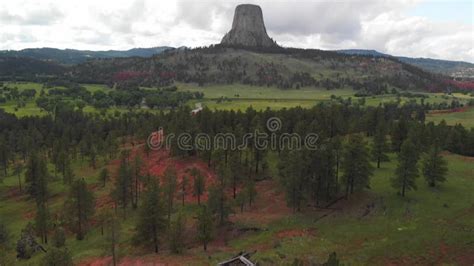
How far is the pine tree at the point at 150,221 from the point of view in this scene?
184 feet

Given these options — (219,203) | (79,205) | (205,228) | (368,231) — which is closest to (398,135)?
(368,231)

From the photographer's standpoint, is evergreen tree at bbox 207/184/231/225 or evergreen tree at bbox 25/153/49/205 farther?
evergreen tree at bbox 25/153/49/205

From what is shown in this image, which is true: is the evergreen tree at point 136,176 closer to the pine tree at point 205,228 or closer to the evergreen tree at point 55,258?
the pine tree at point 205,228

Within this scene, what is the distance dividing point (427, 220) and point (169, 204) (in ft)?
142

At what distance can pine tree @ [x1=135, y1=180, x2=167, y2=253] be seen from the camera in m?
56.2

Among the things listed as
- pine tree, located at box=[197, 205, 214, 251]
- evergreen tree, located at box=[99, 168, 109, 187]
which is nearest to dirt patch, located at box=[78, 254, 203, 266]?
pine tree, located at box=[197, 205, 214, 251]

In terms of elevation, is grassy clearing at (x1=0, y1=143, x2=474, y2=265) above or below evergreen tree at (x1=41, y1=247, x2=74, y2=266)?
below

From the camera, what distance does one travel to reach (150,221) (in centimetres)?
5625

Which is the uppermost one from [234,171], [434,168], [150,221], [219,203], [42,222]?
[434,168]

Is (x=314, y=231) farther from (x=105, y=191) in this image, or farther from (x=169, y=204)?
(x=105, y=191)

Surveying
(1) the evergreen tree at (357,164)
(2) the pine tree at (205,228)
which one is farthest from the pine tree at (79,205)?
(1) the evergreen tree at (357,164)

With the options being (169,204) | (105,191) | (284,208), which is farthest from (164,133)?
(284,208)

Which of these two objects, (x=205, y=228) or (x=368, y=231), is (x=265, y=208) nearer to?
(x=205, y=228)

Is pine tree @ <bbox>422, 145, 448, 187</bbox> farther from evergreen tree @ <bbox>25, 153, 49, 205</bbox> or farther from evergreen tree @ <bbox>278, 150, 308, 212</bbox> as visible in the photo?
evergreen tree @ <bbox>25, 153, 49, 205</bbox>
